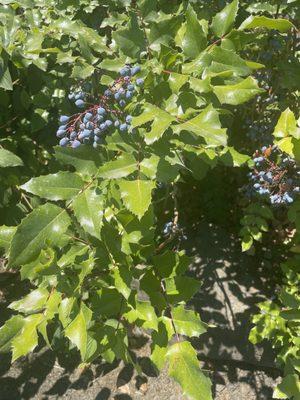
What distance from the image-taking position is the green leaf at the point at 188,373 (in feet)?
4.10

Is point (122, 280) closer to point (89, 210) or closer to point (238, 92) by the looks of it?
point (89, 210)

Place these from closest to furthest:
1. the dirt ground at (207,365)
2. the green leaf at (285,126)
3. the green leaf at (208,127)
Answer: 1. the green leaf at (208,127)
2. the green leaf at (285,126)
3. the dirt ground at (207,365)

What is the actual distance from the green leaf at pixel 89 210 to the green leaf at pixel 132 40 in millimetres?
432

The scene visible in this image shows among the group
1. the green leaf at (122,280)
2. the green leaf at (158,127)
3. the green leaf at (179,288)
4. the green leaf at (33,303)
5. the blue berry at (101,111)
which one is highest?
the green leaf at (158,127)

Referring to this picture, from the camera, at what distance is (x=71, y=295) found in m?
1.26

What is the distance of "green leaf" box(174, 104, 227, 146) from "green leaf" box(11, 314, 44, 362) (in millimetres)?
737

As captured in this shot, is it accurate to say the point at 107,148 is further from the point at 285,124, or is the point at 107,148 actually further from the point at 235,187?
the point at 235,187

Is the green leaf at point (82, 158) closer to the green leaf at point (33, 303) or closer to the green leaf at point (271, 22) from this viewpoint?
the green leaf at point (33, 303)

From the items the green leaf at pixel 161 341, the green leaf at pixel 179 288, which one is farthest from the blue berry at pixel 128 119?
the green leaf at pixel 161 341

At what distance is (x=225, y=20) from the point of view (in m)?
1.30

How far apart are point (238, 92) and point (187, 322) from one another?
2.35 ft

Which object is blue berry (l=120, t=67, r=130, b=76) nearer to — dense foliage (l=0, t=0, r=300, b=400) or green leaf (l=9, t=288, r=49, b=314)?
dense foliage (l=0, t=0, r=300, b=400)

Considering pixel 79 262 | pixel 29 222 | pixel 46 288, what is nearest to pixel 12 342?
pixel 46 288

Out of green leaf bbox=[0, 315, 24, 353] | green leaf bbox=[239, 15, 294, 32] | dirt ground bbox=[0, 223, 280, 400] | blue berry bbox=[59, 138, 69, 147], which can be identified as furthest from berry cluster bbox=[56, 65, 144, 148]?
dirt ground bbox=[0, 223, 280, 400]
